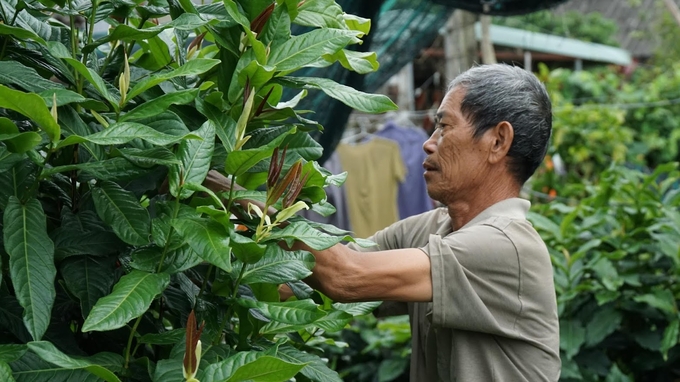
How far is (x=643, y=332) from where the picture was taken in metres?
4.41

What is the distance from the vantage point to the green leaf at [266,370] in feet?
4.62

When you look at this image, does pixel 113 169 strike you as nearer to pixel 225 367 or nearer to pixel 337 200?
pixel 225 367

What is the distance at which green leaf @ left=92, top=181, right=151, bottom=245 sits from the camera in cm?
158

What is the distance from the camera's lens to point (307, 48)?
1690mm

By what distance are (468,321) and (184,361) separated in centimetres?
111

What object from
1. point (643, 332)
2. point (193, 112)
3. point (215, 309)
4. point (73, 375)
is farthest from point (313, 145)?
point (643, 332)

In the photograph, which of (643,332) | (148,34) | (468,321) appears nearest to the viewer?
(148,34)

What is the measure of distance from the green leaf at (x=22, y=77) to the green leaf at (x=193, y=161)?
232 millimetres

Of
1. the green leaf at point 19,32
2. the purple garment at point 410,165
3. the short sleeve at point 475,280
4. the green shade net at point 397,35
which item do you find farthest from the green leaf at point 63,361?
the purple garment at point 410,165

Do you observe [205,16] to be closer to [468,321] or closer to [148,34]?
[148,34]

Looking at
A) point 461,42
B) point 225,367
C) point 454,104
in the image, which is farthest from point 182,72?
point 461,42

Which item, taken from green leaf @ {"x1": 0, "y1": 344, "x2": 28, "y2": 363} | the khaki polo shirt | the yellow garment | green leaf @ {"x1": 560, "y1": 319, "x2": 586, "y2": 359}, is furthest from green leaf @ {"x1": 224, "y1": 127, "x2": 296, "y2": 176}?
the yellow garment

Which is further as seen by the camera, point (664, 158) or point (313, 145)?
point (664, 158)

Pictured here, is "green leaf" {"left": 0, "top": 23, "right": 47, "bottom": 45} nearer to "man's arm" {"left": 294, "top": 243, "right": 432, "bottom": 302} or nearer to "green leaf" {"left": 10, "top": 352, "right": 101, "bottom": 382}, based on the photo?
"green leaf" {"left": 10, "top": 352, "right": 101, "bottom": 382}
